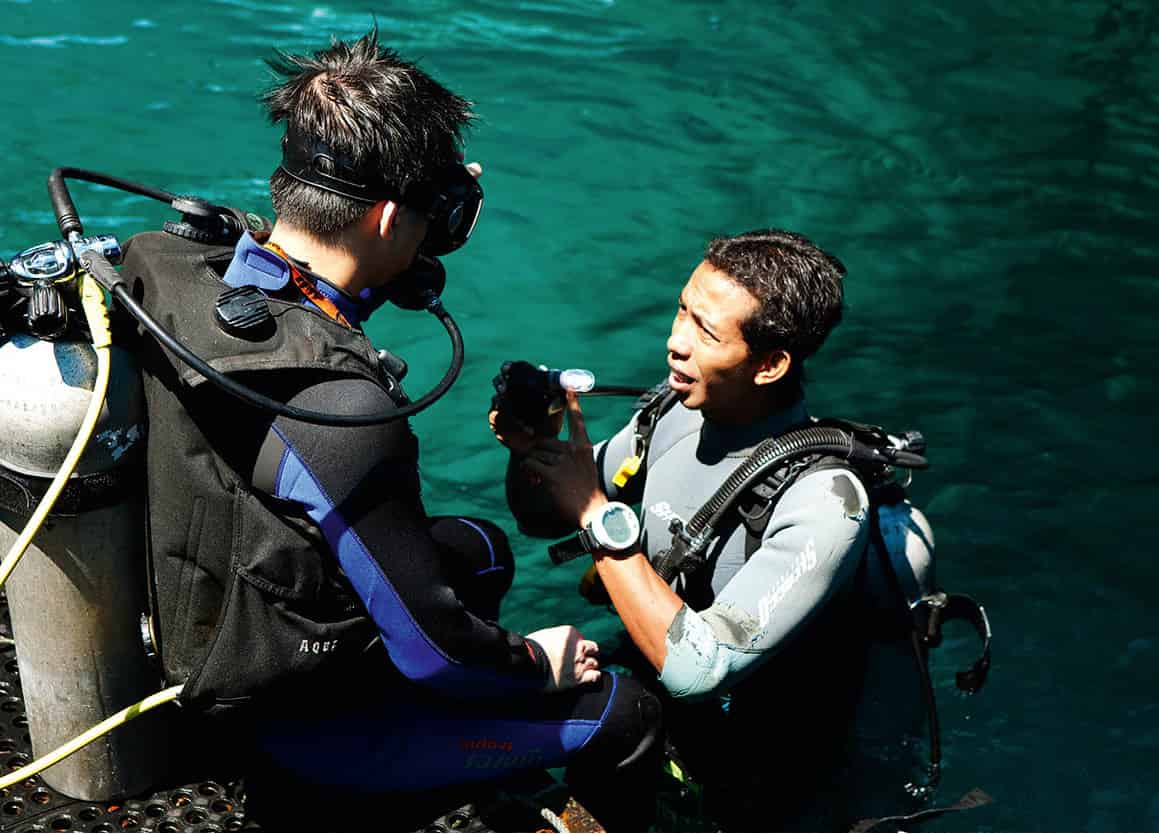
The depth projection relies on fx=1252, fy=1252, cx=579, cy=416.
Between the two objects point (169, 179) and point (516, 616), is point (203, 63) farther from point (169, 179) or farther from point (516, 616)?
point (516, 616)

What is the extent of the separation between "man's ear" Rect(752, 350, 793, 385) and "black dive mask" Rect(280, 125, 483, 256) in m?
0.91

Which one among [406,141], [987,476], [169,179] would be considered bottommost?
[987,476]

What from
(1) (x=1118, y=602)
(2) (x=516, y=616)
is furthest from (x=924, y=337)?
(2) (x=516, y=616)

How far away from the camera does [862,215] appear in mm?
7582

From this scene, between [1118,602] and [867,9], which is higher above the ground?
[867,9]

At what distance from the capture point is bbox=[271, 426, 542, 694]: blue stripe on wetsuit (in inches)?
93.1

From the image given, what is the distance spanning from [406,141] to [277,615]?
3.20 feet

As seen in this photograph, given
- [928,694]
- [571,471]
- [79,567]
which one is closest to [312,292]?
Result: [79,567]

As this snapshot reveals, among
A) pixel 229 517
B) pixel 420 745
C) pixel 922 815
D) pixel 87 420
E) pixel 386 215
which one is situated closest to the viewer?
pixel 87 420

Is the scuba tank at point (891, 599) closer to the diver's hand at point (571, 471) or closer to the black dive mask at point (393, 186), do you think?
the diver's hand at point (571, 471)

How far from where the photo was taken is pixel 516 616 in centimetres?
497

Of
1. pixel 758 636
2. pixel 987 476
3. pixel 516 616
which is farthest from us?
pixel 987 476

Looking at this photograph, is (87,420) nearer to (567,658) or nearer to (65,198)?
(65,198)

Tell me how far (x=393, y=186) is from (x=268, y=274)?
0.31 m
